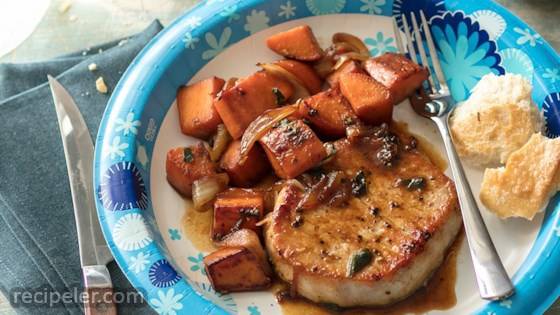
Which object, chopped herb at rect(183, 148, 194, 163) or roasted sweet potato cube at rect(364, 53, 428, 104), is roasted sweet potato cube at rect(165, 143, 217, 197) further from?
roasted sweet potato cube at rect(364, 53, 428, 104)

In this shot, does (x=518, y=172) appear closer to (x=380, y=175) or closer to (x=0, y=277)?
(x=380, y=175)

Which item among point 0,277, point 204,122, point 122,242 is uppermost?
point 204,122

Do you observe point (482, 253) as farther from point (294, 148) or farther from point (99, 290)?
point (99, 290)

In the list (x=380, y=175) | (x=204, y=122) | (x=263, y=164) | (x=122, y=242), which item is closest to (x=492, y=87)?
(x=380, y=175)

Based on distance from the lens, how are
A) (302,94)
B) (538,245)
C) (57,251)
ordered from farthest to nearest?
(302,94), (57,251), (538,245)

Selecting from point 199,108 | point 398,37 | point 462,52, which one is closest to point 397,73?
point 398,37
